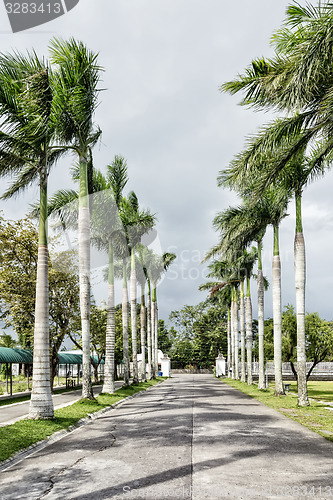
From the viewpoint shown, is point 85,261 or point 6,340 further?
point 6,340

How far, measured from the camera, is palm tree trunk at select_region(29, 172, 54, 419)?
13.4m

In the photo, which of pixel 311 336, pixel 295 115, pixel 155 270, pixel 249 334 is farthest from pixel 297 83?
pixel 155 270

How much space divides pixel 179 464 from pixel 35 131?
10.7 metres

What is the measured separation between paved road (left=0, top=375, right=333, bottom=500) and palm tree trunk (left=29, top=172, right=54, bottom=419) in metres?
1.55

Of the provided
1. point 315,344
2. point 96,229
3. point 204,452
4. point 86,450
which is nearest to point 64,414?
point 86,450

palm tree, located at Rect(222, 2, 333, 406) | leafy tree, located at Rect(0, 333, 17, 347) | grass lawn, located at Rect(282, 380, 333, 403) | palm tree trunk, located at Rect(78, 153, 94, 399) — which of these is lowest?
grass lawn, located at Rect(282, 380, 333, 403)

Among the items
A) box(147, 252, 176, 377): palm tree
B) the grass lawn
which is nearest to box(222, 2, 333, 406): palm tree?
the grass lawn

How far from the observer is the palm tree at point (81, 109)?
51.3ft

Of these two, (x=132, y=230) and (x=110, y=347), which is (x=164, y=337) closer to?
(x=132, y=230)

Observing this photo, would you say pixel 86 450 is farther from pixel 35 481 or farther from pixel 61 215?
pixel 61 215

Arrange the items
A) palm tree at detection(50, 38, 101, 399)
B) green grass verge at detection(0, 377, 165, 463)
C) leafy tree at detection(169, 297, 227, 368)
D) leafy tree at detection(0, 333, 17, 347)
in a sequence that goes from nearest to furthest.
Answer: green grass verge at detection(0, 377, 165, 463) < palm tree at detection(50, 38, 101, 399) < leafy tree at detection(0, 333, 17, 347) < leafy tree at detection(169, 297, 227, 368)

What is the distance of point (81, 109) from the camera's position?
1641 cm

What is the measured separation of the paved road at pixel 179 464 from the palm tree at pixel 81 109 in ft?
23.9

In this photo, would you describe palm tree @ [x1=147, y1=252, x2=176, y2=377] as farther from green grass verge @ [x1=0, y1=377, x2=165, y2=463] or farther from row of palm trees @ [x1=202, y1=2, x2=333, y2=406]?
green grass verge @ [x1=0, y1=377, x2=165, y2=463]
